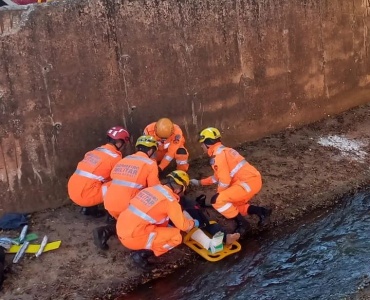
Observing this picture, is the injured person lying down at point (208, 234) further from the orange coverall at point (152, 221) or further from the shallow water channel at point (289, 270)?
the orange coverall at point (152, 221)

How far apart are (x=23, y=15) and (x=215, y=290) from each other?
4549 millimetres

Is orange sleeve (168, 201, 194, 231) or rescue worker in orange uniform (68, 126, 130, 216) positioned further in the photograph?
rescue worker in orange uniform (68, 126, 130, 216)

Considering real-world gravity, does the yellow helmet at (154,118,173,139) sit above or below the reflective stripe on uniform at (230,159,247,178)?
above

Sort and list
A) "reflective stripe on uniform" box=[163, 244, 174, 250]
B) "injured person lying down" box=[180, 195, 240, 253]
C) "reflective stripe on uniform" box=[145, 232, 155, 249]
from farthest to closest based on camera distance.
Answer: "injured person lying down" box=[180, 195, 240, 253]
"reflective stripe on uniform" box=[163, 244, 174, 250]
"reflective stripe on uniform" box=[145, 232, 155, 249]

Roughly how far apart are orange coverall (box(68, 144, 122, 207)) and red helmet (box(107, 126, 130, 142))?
223 millimetres

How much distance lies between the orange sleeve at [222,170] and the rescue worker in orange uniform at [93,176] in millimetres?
1466

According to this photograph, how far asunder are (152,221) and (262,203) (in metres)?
2.27

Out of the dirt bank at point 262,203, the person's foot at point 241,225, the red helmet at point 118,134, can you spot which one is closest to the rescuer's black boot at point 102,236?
the dirt bank at point 262,203

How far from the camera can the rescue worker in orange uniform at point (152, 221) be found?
6.54 m

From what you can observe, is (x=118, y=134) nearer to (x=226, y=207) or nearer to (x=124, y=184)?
(x=124, y=184)

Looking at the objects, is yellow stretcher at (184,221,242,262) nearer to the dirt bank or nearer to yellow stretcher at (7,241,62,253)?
the dirt bank

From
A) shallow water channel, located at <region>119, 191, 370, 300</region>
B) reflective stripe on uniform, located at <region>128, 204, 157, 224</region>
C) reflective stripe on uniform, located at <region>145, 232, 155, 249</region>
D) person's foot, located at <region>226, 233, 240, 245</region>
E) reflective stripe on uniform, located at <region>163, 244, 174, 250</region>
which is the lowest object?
shallow water channel, located at <region>119, 191, 370, 300</region>

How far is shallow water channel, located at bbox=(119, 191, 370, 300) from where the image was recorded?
6371mm

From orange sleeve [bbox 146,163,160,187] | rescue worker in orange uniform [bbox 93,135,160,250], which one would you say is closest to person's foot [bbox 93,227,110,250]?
rescue worker in orange uniform [bbox 93,135,160,250]
